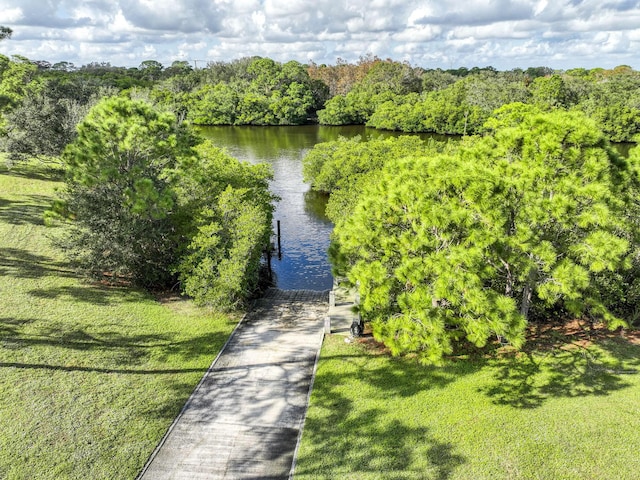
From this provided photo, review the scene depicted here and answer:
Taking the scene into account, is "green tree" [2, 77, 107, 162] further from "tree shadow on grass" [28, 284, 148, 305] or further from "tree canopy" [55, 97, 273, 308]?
"tree shadow on grass" [28, 284, 148, 305]

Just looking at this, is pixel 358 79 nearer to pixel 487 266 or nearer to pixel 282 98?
pixel 282 98

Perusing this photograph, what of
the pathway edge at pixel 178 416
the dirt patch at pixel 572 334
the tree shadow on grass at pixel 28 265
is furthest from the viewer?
the tree shadow on grass at pixel 28 265

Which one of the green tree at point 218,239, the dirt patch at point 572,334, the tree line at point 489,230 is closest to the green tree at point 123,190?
the green tree at point 218,239

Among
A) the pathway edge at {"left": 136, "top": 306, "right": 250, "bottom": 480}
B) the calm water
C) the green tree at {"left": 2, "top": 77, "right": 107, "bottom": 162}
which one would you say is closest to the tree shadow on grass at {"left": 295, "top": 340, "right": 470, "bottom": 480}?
the pathway edge at {"left": 136, "top": 306, "right": 250, "bottom": 480}

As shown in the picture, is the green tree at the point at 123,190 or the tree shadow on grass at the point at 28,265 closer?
the green tree at the point at 123,190

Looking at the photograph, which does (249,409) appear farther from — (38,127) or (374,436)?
(38,127)

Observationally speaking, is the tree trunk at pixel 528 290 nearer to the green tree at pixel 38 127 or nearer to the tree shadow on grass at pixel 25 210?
the tree shadow on grass at pixel 25 210

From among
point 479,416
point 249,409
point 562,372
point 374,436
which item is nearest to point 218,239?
point 249,409
